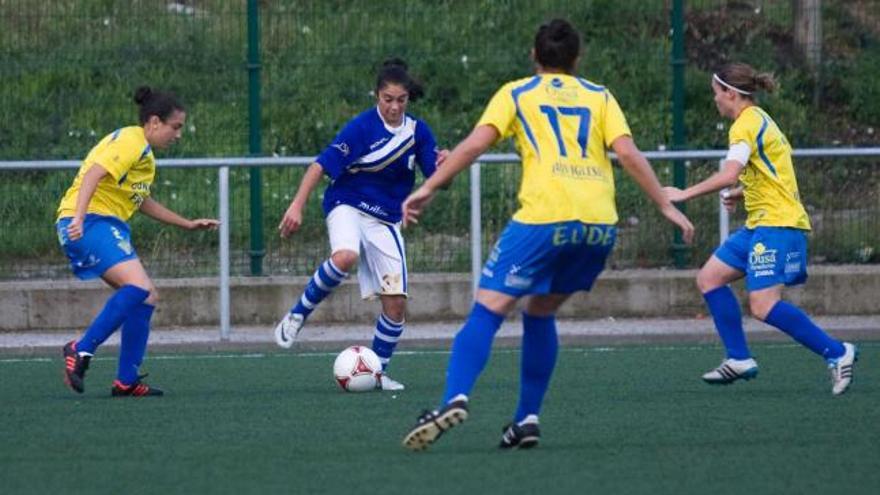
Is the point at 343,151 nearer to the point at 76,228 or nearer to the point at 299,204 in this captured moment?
the point at 299,204

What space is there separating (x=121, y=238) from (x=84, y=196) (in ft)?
1.55

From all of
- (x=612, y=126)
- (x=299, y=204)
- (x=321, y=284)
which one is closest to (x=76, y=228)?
(x=299, y=204)

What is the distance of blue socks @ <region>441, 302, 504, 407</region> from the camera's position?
6.90 meters

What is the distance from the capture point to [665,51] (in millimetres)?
14062

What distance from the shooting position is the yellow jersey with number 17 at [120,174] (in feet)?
29.8

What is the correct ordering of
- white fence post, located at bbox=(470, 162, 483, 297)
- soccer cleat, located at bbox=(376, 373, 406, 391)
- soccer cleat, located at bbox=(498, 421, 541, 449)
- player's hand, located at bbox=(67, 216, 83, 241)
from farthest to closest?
white fence post, located at bbox=(470, 162, 483, 297)
soccer cleat, located at bbox=(376, 373, 406, 391)
player's hand, located at bbox=(67, 216, 83, 241)
soccer cleat, located at bbox=(498, 421, 541, 449)

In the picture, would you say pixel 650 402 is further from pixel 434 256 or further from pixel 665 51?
pixel 665 51

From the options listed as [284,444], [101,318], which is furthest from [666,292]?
[284,444]

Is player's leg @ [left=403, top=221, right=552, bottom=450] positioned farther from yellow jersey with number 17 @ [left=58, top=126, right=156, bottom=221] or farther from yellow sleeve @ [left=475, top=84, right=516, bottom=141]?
yellow jersey with number 17 @ [left=58, top=126, right=156, bottom=221]

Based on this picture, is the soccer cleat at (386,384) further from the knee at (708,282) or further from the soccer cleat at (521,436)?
the soccer cleat at (521,436)

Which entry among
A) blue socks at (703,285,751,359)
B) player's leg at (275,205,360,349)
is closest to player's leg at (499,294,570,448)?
blue socks at (703,285,751,359)

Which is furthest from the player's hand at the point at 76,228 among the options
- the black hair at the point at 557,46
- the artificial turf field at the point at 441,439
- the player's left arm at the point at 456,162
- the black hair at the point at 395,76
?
the black hair at the point at 557,46

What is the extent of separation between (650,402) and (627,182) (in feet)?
15.6

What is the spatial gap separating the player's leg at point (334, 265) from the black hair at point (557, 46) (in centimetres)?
292
